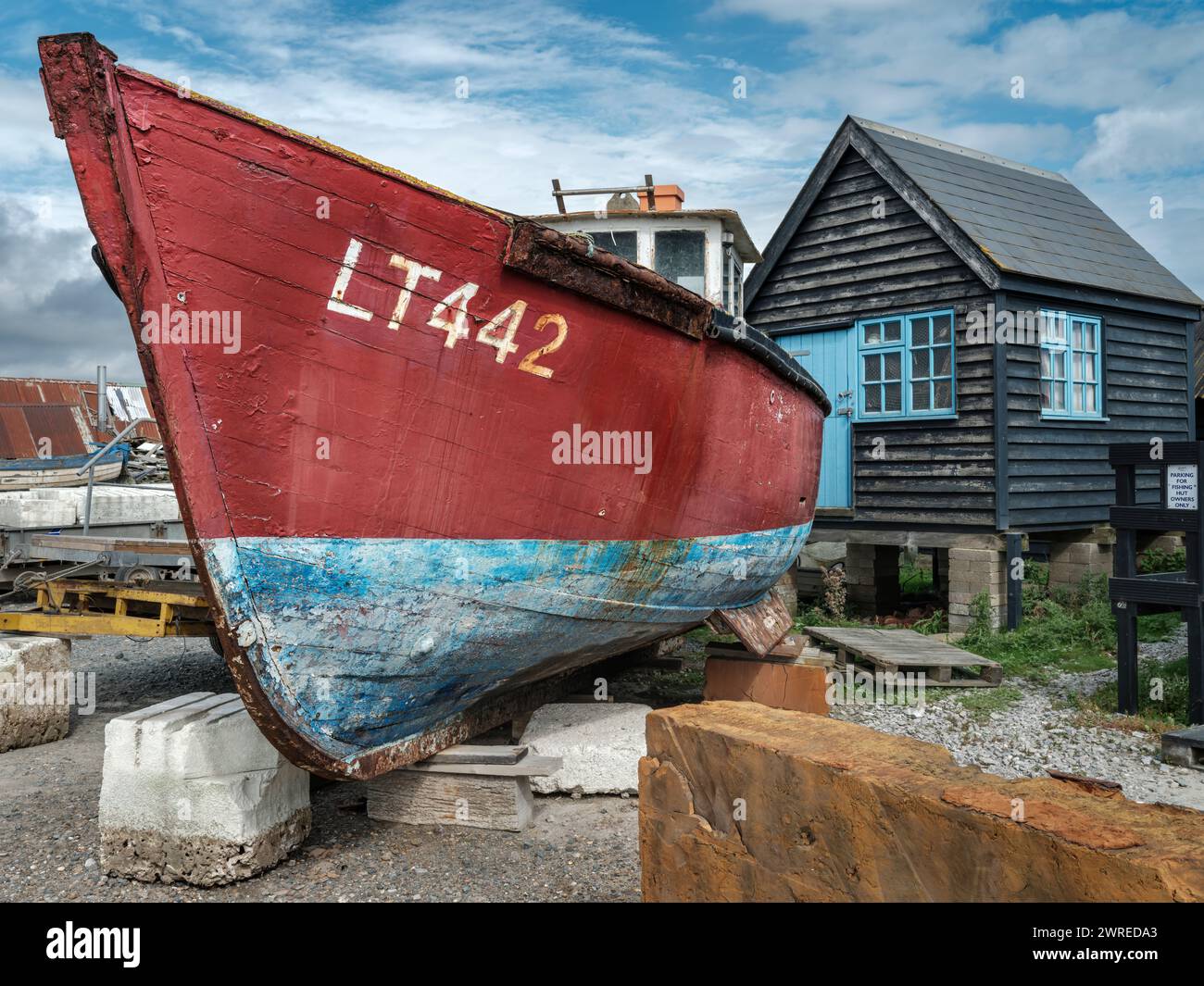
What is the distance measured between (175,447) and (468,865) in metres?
2.11

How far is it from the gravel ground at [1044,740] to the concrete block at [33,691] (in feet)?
17.2

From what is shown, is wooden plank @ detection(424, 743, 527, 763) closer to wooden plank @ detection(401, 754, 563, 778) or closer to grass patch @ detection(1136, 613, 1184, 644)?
wooden plank @ detection(401, 754, 563, 778)

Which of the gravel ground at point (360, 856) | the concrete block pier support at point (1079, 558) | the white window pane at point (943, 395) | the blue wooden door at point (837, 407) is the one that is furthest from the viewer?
the blue wooden door at point (837, 407)

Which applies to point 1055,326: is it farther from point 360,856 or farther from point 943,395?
point 360,856

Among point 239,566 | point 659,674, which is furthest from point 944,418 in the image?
point 239,566

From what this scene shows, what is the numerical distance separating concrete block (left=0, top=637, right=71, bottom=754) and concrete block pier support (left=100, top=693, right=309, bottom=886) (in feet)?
8.14

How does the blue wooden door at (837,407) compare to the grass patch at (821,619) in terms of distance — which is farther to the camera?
the blue wooden door at (837,407)

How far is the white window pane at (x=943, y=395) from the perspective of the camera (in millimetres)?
9391

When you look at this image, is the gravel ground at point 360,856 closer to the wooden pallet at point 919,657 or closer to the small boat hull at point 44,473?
the wooden pallet at point 919,657

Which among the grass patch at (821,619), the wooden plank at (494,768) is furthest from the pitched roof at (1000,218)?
the wooden plank at (494,768)

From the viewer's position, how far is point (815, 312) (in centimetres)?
1060

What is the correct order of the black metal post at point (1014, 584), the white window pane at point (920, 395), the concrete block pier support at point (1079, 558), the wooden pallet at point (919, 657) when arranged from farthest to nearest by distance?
the concrete block pier support at point (1079, 558)
the white window pane at point (920, 395)
the black metal post at point (1014, 584)
the wooden pallet at point (919, 657)

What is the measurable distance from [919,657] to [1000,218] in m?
5.54
